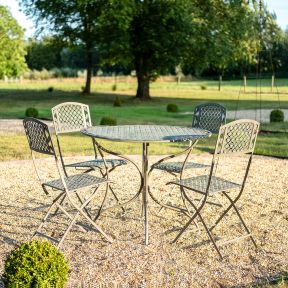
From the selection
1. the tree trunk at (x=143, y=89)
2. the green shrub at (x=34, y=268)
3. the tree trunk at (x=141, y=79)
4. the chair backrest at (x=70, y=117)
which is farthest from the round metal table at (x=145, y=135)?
the tree trunk at (x=143, y=89)

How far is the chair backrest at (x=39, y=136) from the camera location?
12.8 feet

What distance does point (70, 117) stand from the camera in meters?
5.64

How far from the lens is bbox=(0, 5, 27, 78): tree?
1202 inches

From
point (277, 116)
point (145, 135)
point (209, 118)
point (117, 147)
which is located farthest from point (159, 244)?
point (277, 116)

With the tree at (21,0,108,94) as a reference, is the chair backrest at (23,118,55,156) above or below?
below

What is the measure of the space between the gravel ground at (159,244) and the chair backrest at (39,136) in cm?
90

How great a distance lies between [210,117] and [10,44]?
2795cm

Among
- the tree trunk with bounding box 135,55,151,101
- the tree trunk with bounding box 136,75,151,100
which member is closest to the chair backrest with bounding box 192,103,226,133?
the tree trunk with bounding box 135,55,151,101

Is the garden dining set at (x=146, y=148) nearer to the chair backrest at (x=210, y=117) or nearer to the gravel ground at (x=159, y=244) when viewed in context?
the chair backrest at (x=210, y=117)

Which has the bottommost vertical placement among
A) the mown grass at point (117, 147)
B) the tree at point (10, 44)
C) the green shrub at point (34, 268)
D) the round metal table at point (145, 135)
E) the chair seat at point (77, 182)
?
the mown grass at point (117, 147)

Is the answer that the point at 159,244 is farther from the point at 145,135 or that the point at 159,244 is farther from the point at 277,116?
the point at 277,116

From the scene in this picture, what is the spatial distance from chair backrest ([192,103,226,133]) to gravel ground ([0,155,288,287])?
96cm

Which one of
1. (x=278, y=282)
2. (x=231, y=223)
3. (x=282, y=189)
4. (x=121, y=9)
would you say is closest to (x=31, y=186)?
(x=231, y=223)

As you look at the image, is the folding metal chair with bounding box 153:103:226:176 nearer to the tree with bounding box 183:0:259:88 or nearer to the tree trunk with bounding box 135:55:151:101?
the tree with bounding box 183:0:259:88
